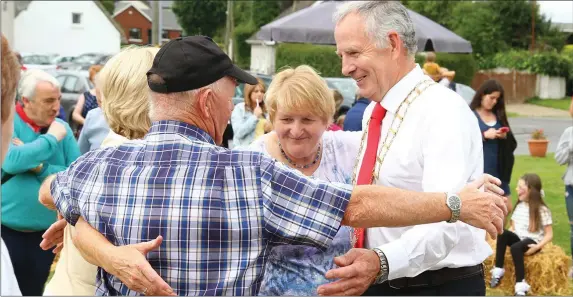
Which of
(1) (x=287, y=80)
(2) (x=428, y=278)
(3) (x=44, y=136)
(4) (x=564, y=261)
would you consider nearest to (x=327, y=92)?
(1) (x=287, y=80)

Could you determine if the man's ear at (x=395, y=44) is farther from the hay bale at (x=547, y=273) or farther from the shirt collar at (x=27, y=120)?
the hay bale at (x=547, y=273)

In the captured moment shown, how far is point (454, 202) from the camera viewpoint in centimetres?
253

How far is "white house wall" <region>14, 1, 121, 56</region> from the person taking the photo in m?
69.1

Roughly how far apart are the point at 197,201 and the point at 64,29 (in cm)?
7221

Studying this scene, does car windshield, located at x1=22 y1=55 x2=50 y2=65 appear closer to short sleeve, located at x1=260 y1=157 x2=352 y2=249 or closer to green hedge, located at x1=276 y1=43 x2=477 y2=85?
green hedge, located at x1=276 y1=43 x2=477 y2=85

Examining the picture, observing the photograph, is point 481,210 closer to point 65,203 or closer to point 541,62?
point 65,203

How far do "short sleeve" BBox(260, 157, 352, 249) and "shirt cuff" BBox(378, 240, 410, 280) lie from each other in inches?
25.0

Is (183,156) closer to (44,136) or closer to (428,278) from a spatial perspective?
(428,278)

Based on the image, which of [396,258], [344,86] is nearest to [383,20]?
[396,258]

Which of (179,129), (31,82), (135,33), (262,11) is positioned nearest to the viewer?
(179,129)

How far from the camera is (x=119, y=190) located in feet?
7.86

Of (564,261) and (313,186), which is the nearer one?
(313,186)

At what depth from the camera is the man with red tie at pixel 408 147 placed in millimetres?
3082

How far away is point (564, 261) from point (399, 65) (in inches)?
219
